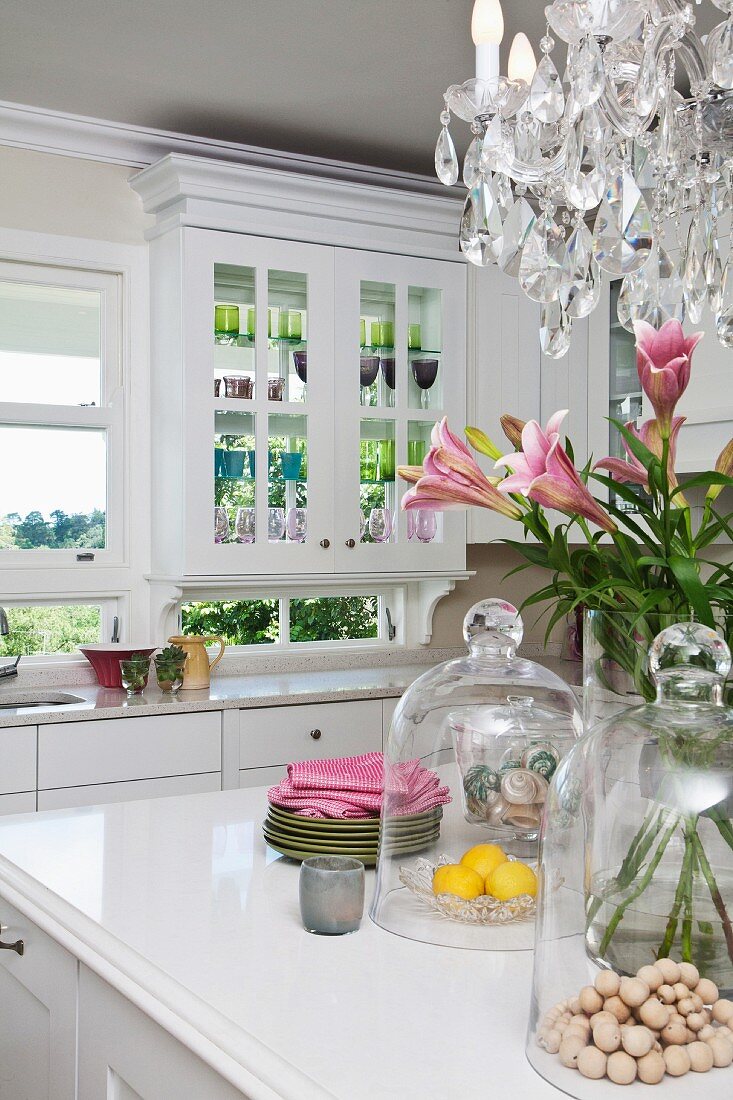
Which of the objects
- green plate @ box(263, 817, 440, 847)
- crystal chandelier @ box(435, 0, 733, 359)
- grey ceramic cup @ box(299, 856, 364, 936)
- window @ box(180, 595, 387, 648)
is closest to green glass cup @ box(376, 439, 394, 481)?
window @ box(180, 595, 387, 648)

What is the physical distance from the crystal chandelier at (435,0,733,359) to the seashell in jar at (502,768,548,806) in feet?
2.02

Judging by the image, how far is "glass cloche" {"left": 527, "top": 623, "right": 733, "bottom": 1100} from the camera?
87cm

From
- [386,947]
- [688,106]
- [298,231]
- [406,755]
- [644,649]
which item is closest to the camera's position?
[644,649]

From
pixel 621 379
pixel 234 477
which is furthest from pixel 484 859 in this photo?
pixel 621 379

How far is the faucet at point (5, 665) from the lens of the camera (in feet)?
10.4

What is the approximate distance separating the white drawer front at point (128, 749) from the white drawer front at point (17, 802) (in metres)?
0.04

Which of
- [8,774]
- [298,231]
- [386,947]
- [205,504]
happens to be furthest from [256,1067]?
[298,231]

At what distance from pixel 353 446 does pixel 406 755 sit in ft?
7.58

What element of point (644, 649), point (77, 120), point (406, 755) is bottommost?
point (406, 755)

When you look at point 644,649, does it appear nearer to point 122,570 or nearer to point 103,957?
point 103,957

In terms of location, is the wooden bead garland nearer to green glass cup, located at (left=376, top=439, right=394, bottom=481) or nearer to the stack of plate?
the stack of plate

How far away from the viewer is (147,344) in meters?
3.61

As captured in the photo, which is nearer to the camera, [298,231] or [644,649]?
[644,649]

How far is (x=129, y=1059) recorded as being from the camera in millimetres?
1116
